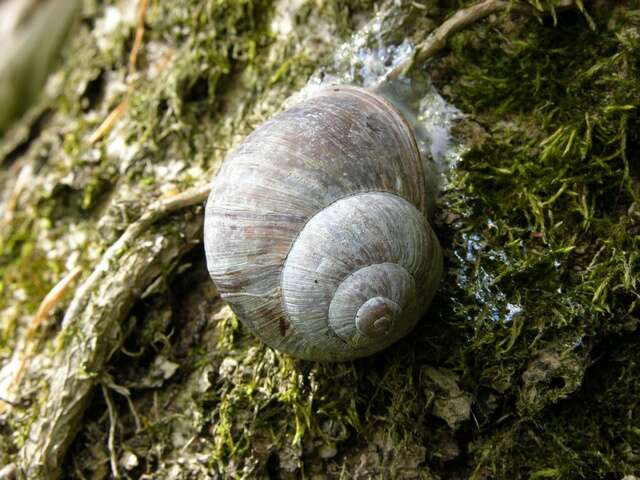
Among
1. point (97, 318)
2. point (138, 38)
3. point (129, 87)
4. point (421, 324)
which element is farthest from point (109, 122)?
point (421, 324)

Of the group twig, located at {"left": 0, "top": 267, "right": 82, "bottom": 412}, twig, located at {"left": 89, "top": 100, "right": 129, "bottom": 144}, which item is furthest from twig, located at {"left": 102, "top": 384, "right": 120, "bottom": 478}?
twig, located at {"left": 89, "top": 100, "right": 129, "bottom": 144}

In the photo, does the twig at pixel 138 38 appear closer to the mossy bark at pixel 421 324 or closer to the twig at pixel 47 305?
the mossy bark at pixel 421 324

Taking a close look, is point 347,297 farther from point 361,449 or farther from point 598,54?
point 598,54

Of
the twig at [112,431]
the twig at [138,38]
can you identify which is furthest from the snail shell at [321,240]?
the twig at [138,38]

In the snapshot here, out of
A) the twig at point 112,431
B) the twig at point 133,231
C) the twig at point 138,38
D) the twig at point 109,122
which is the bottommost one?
the twig at point 112,431

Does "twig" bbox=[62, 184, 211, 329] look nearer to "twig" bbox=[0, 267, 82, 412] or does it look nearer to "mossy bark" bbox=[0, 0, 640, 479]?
"mossy bark" bbox=[0, 0, 640, 479]

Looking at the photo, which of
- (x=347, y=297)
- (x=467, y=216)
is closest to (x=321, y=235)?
(x=347, y=297)
